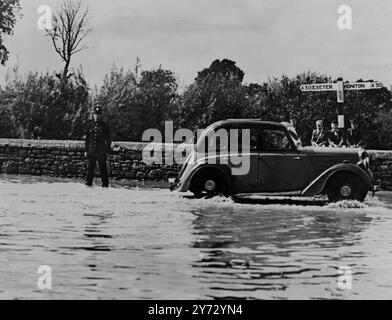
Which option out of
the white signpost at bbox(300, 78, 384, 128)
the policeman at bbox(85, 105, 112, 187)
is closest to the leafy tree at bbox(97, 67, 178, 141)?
the policeman at bbox(85, 105, 112, 187)

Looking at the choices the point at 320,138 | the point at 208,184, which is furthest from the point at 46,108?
the point at 208,184

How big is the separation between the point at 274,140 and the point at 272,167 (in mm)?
576

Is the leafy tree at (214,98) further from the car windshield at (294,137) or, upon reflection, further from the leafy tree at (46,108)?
the car windshield at (294,137)

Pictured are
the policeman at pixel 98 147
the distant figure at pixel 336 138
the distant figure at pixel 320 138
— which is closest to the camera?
the distant figure at pixel 320 138

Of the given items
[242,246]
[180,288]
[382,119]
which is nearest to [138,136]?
[382,119]

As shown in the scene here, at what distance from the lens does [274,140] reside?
44.9 ft

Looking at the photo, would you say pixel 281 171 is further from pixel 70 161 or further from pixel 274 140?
pixel 70 161

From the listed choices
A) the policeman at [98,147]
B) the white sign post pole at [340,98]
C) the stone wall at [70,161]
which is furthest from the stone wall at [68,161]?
the white sign post pole at [340,98]

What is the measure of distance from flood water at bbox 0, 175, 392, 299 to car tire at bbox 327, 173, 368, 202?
26 centimetres

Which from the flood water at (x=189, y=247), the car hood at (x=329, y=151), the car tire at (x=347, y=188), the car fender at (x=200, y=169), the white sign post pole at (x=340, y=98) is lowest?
the flood water at (x=189, y=247)

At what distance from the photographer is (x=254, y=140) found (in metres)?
13.6

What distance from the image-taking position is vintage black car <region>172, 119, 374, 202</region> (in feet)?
43.9

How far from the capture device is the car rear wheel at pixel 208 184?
1362 cm

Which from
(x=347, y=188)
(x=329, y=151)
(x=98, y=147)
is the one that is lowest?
(x=347, y=188)
